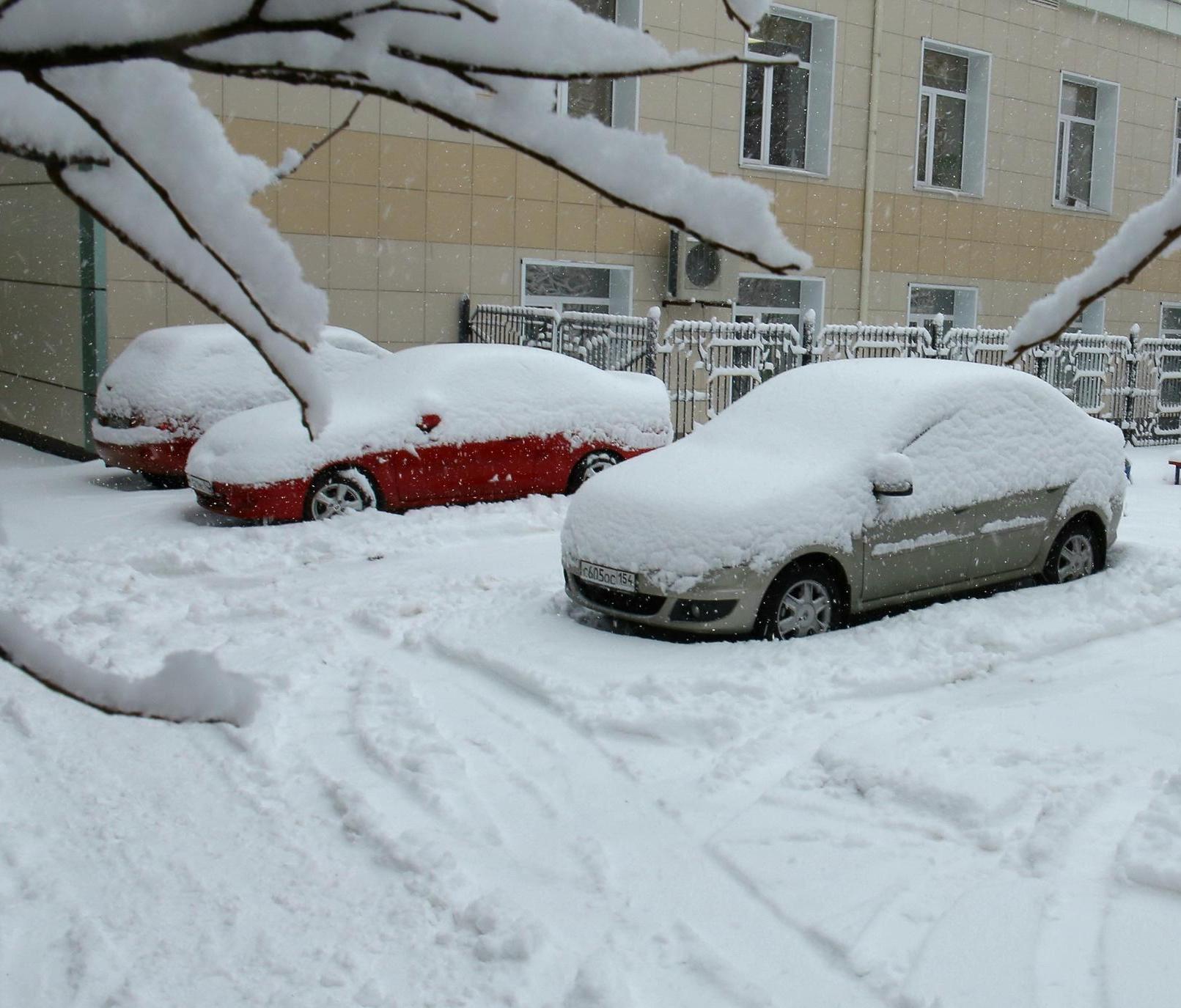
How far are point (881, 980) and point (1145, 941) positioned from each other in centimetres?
80

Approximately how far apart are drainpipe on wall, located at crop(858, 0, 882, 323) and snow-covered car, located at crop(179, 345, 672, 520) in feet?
25.8

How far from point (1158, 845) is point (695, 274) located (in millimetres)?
13249

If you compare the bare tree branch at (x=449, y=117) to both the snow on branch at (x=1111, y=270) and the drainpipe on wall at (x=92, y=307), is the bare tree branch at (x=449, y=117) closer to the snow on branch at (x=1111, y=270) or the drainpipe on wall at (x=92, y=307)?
the snow on branch at (x=1111, y=270)

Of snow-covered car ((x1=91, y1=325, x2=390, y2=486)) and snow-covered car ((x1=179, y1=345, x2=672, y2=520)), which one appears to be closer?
snow-covered car ((x1=179, y1=345, x2=672, y2=520))

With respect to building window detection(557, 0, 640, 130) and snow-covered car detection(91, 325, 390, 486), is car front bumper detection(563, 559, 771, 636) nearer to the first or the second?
snow-covered car detection(91, 325, 390, 486)

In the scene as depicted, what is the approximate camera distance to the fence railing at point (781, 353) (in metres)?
15.2

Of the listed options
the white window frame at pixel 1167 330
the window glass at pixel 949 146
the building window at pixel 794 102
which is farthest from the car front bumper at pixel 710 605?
the white window frame at pixel 1167 330

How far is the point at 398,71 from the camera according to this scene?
118cm

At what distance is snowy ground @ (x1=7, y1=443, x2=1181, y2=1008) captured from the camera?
370 cm

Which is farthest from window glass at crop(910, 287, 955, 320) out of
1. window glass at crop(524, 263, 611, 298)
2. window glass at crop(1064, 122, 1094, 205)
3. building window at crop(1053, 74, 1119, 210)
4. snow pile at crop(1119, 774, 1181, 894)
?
snow pile at crop(1119, 774, 1181, 894)

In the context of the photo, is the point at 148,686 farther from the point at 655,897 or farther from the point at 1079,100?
the point at 1079,100

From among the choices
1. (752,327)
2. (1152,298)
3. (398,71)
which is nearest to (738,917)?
(398,71)

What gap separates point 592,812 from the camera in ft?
15.8

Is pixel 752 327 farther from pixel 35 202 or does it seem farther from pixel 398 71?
pixel 398 71
